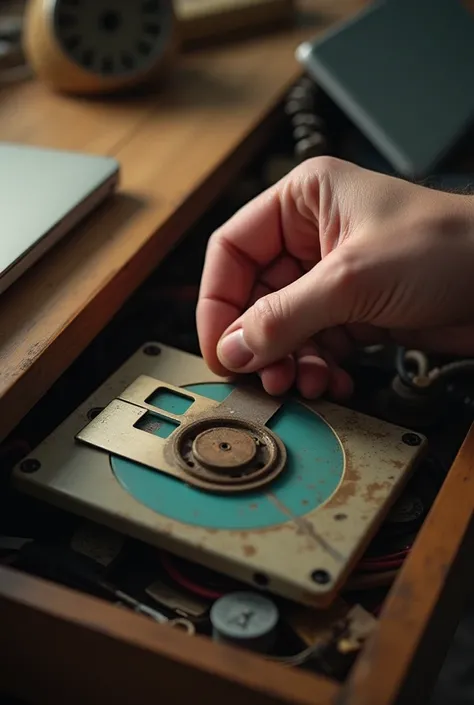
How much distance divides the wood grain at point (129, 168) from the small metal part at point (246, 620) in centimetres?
18

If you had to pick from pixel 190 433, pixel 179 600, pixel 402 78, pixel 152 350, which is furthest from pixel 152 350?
pixel 402 78

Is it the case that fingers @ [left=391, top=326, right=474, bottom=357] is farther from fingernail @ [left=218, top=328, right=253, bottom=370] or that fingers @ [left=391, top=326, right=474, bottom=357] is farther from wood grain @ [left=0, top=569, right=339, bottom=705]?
wood grain @ [left=0, top=569, right=339, bottom=705]

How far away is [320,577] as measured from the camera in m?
0.49

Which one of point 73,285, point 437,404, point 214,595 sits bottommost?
point 437,404

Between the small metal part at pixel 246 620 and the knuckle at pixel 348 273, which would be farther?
the knuckle at pixel 348 273

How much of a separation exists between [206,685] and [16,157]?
0.52 meters

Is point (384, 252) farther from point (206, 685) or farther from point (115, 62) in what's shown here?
point (115, 62)

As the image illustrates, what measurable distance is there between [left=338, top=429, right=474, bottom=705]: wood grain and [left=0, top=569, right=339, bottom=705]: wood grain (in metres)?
0.02

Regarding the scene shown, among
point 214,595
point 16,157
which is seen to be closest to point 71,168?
point 16,157

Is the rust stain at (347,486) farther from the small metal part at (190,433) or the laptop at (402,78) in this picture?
the laptop at (402,78)

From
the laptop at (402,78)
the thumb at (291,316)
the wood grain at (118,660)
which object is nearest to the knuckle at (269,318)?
the thumb at (291,316)

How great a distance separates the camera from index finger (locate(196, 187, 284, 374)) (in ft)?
2.36

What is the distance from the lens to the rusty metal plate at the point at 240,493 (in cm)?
51

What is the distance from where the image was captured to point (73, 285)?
681 millimetres
